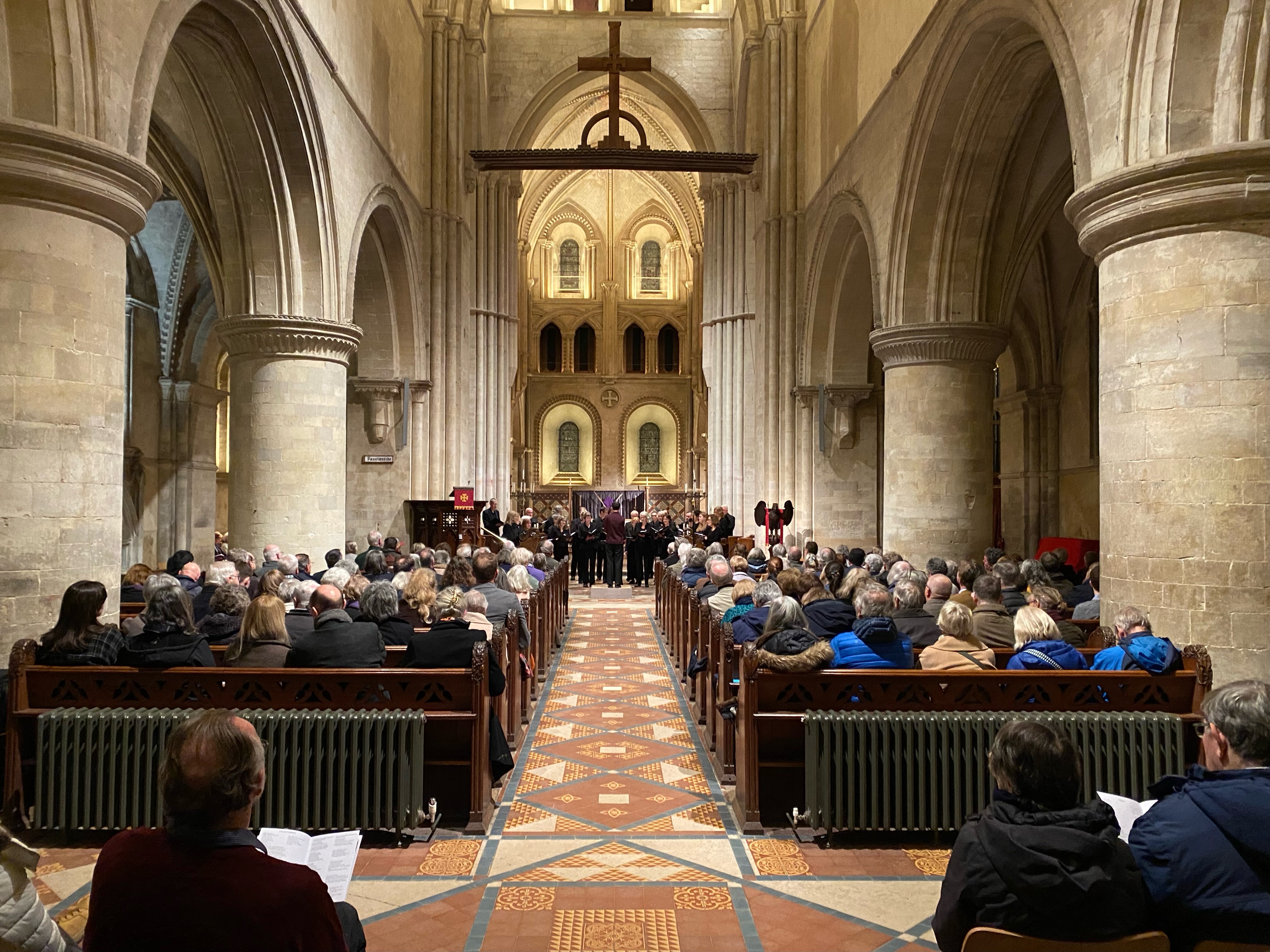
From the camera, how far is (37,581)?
5.64 meters

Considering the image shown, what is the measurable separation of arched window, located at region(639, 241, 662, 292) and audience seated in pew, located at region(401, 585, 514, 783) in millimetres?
33603

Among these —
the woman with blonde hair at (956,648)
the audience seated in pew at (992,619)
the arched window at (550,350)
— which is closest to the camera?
the woman with blonde hair at (956,648)

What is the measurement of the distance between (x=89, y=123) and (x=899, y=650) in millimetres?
5613

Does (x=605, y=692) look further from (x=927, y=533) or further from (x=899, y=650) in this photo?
(x=927, y=533)

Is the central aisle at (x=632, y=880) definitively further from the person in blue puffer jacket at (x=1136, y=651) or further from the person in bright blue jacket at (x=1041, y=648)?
the person in blue puffer jacket at (x=1136, y=651)

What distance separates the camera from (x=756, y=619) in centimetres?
577

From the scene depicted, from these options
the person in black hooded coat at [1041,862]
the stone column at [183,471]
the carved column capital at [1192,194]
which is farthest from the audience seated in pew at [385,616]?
the stone column at [183,471]

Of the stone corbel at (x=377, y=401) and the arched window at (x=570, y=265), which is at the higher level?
the arched window at (x=570, y=265)

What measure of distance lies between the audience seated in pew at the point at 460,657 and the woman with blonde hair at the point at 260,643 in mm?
631

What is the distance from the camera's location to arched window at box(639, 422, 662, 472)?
124ft

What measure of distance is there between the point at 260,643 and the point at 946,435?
852 cm

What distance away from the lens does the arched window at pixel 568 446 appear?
3772cm

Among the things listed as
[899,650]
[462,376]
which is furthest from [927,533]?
[462,376]

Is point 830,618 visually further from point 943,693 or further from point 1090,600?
point 1090,600
